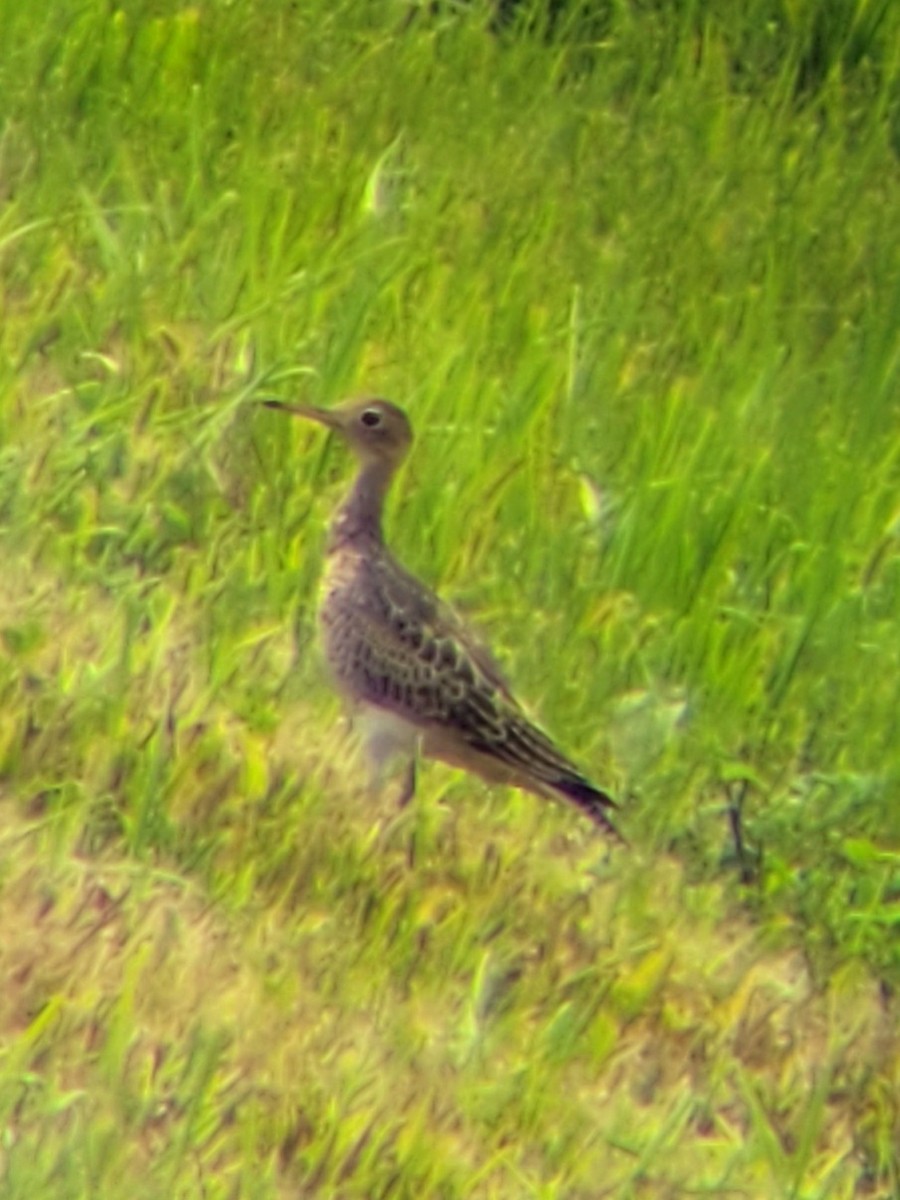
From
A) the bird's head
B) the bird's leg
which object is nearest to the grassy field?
the bird's leg

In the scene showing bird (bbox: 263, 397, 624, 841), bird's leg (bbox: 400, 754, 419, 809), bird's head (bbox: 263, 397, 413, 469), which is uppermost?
bird's head (bbox: 263, 397, 413, 469)

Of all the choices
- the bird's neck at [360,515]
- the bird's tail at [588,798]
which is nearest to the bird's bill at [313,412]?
the bird's neck at [360,515]

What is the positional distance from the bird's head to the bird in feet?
0.36

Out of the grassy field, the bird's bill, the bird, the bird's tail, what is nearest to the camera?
the grassy field

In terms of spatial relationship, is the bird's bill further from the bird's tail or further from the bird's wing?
the bird's tail

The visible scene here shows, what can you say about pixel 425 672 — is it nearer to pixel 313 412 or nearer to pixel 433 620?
pixel 433 620

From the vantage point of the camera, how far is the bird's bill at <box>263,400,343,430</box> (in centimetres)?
689

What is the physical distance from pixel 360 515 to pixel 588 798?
3.03 feet

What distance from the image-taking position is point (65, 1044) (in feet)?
18.2

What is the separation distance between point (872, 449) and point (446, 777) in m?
1.91

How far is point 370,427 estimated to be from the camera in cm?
705

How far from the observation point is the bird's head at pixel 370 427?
7.04 meters

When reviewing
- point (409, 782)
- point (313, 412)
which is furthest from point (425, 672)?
point (313, 412)

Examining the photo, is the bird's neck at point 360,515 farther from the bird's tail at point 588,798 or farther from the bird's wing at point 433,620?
the bird's tail at point 588,798
